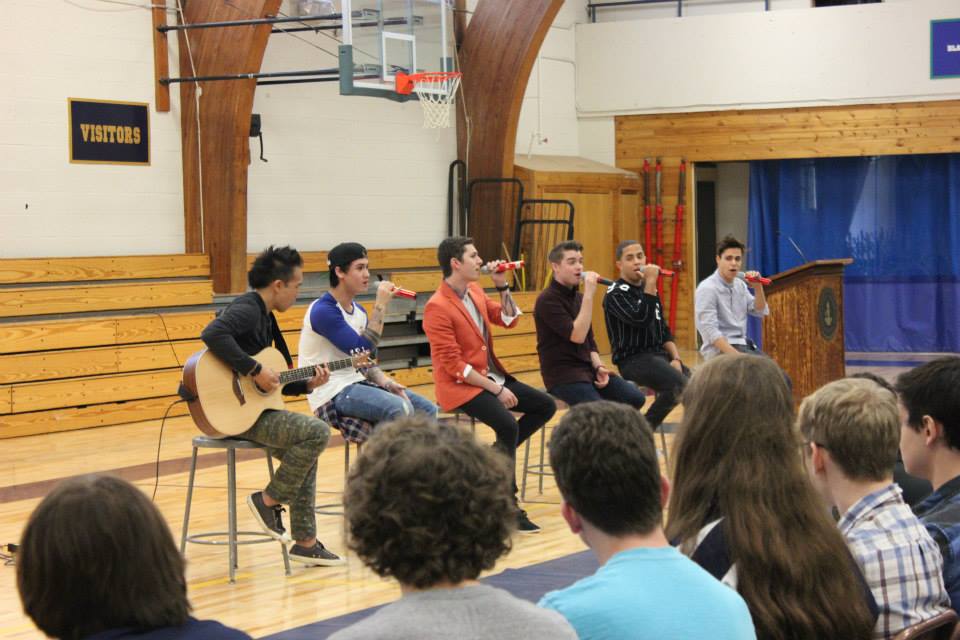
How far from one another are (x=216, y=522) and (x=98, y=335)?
3725 mm

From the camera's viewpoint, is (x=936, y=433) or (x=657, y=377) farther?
(x=657, y=377)

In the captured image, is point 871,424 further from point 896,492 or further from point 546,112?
point 546,112

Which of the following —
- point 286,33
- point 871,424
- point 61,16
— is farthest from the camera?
point 286,33

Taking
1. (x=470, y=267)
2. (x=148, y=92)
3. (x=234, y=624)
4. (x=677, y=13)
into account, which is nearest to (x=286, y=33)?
(x=148, y=92)

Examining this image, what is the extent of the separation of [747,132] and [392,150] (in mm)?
3939

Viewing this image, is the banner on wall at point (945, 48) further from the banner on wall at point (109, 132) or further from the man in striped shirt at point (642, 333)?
the banner on wall at point (109, 132)

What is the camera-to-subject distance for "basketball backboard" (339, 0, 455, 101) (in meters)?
9.26

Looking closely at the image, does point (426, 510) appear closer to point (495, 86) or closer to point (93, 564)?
point (93, 564)

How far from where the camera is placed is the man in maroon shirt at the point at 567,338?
5.97 metres

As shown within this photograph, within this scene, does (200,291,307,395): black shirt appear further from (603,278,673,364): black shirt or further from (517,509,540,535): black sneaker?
(603,278,673,364): black shirt

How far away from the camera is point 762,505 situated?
2.07 meters

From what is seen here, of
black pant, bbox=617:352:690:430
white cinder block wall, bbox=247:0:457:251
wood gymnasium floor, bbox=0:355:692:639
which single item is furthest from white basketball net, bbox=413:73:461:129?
black pant, bbox=617:352:690:430

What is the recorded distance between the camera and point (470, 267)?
5.66m

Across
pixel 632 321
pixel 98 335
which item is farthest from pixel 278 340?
pixel 98 335
